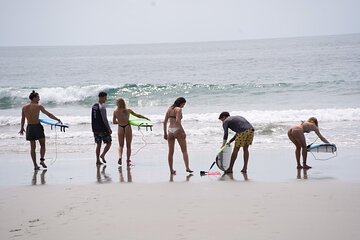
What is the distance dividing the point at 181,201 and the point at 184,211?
63 cm

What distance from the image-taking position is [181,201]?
827cm

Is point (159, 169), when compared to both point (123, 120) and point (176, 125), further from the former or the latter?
point (123, 120)

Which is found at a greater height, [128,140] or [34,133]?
[34,133]

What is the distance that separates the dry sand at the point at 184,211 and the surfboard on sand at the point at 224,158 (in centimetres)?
111

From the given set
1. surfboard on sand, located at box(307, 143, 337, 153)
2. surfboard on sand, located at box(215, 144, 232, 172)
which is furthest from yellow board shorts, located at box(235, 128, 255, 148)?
surfboard on sand, located at box(307, 143, 337, 153)

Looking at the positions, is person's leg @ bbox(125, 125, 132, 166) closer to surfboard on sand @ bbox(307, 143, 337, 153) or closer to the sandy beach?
the sandy beach

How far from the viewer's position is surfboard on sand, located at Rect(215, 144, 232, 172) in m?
10.9

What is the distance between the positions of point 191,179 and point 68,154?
4.52m

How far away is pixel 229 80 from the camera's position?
37125mm

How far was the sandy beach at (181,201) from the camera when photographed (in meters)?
6.77

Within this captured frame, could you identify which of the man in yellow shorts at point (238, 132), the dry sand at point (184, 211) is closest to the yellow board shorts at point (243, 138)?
the man in yellow shorts at point (238, 132)

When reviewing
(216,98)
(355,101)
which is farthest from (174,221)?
(216,98)

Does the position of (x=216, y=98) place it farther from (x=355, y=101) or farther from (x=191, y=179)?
(x=191, y=179)

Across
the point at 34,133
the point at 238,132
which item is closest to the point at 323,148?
the point at 238,132
